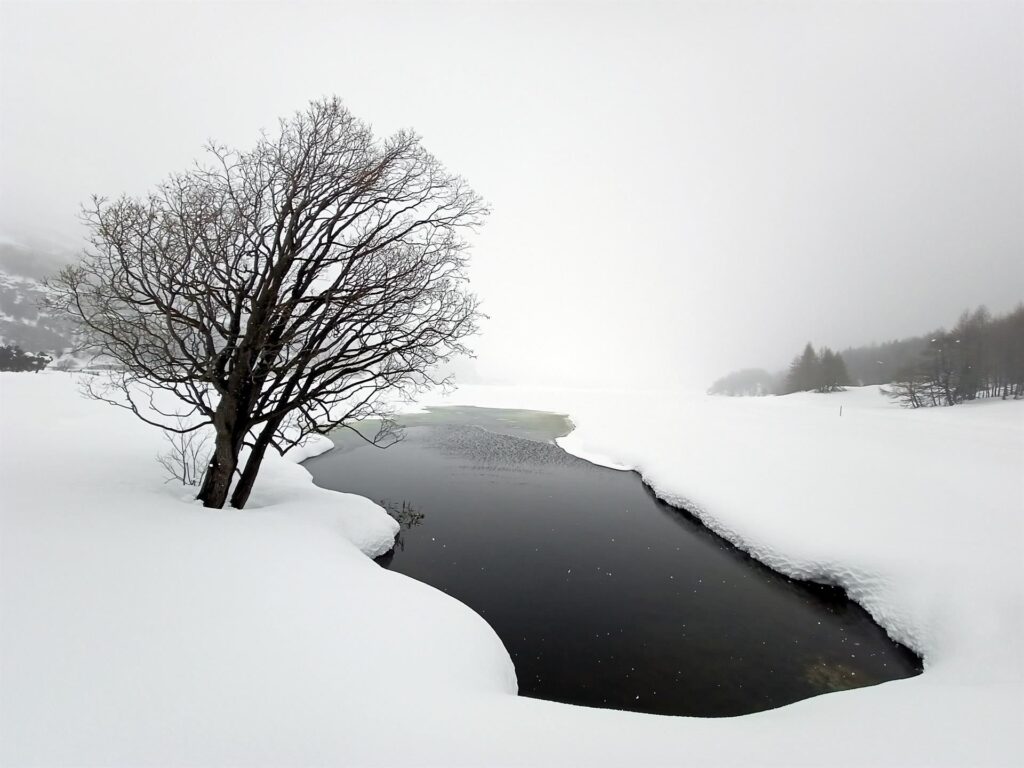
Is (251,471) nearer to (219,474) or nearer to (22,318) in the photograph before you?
(219,474)

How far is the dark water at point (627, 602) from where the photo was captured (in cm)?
714

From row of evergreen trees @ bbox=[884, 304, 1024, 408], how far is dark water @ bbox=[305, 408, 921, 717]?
37.2 m

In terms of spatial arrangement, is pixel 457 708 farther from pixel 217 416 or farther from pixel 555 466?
pixel 555 466

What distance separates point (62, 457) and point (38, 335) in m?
32.0

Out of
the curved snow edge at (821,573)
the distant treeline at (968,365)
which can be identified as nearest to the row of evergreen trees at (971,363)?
the distant treeline at (968,365)

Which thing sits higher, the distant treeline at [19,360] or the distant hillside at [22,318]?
the distant hillside at [22,318]

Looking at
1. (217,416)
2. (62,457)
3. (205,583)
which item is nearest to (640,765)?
(205,583)

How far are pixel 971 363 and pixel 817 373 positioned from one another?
26.3 meters

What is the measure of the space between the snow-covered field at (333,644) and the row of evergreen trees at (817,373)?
173 ft

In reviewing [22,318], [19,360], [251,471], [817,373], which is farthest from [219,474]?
[817,373]

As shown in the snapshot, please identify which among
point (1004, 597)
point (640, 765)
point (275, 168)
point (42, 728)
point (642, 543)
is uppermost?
point (275, 168)

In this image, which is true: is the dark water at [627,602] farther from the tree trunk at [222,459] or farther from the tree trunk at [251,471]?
the tree trunk at [222,459]

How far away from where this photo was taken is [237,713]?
314cm

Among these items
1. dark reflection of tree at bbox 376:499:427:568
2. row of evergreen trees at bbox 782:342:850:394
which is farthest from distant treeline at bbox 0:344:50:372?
row of evergreen trees at bbox 782:342:850:394
